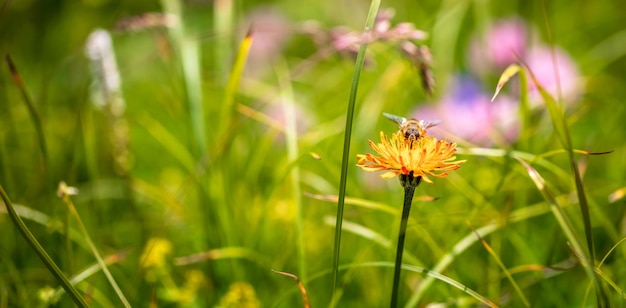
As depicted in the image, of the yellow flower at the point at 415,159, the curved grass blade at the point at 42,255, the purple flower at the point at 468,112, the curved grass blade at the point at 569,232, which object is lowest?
the curved grass blade at the point at 42,255

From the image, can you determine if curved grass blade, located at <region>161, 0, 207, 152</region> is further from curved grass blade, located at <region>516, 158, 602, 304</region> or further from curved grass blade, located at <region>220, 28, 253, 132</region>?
curved grass blade, located at <region>516, 158, 602, 304</region>

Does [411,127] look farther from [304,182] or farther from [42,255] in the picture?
[304,182]

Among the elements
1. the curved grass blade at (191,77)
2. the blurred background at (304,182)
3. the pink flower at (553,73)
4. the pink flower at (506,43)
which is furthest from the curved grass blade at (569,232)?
the pink flower at (506,43)

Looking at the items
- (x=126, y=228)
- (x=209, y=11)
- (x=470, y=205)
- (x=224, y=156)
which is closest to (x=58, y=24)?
(x=209, y=11)

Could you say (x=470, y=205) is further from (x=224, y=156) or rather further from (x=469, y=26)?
(x=469, y=26)

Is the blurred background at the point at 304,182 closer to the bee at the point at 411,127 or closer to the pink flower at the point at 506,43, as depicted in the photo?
the pink flower at the point at 506,43

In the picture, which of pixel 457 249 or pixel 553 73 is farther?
pixel 553 73

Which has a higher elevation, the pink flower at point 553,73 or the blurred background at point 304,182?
the pink flower at point 553,73

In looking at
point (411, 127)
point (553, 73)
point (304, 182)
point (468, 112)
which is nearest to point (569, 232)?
point (411, 127)
